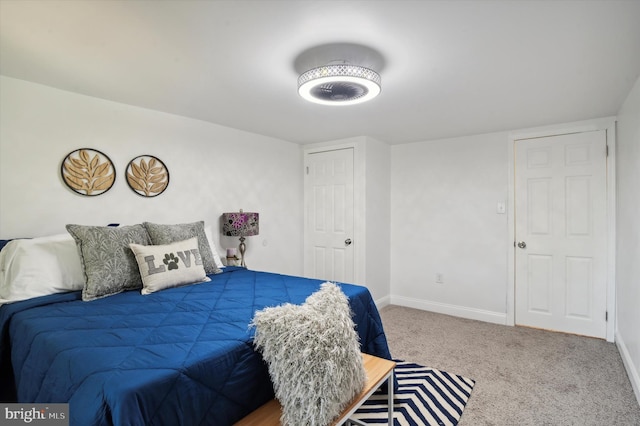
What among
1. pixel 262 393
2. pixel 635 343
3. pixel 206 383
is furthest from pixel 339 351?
pixel 635 343

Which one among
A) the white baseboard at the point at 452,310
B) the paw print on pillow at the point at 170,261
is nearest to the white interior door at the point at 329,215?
the white baseboard at the point at 452,310

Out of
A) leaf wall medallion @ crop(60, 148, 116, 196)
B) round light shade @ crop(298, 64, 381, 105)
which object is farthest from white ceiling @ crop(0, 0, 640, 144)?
leaf wall medallion @ crop(60, 148, 116, 196)

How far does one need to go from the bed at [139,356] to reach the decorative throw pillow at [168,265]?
0.42ft

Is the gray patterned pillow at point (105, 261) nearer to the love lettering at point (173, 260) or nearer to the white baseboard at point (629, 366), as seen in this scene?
the love lettering at point (173, 260)

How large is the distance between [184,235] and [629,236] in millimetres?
3493

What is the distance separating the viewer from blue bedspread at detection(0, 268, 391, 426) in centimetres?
111

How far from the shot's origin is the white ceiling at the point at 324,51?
1.51 meters

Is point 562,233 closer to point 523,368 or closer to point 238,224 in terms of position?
point 523,368

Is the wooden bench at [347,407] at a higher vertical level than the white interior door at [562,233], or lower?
lower

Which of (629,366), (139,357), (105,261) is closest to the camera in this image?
(139,357)

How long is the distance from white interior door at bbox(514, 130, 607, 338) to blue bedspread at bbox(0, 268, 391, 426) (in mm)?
2595

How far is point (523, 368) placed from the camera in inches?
107

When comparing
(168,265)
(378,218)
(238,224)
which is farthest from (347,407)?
(378,218)

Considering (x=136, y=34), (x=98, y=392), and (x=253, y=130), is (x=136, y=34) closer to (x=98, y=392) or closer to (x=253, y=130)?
(x=98, y=392)
